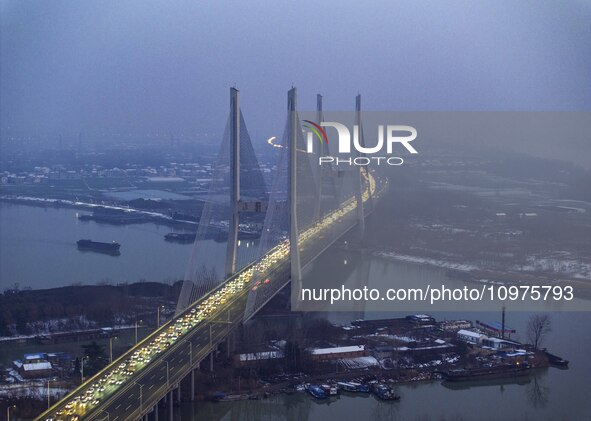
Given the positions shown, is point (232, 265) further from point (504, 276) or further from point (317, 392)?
point (504, 276)

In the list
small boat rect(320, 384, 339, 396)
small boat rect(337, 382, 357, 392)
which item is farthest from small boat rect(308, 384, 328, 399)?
small boat rect(337, 382, 357, 392)

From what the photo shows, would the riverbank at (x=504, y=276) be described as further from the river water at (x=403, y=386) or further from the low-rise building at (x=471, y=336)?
the low-rise building at (x=471, y=336)

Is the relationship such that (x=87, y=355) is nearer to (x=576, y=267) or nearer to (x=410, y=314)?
(x=410, y=314)

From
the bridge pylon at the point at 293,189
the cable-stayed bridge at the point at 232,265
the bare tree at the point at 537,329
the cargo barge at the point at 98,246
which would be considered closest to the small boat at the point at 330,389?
the cable-stayed bridge at the point at 232,265

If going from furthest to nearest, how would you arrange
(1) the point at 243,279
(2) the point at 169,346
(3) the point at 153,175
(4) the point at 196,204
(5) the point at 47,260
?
(3) the point at 153,175 < (4) the point at 196,204 < (5) the point at 47,260 < (1) the point at 243,279 < (2) the point at 169,346

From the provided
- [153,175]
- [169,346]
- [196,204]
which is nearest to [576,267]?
[169,346]
